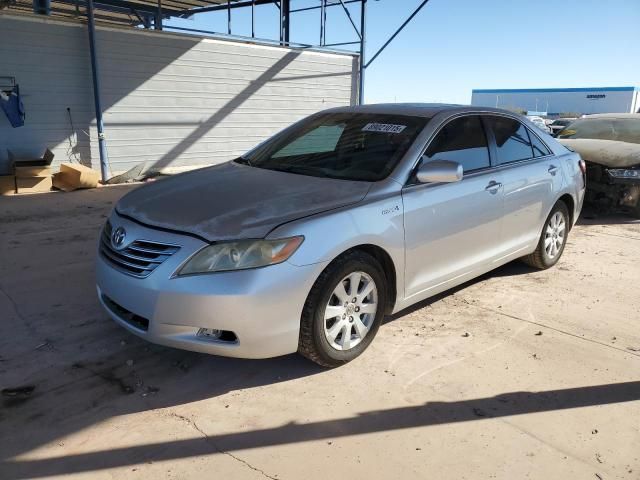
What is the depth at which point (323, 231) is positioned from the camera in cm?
321

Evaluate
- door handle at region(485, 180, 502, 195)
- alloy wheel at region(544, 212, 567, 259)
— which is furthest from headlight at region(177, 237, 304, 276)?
alloy wheel at region(544, 212, 567, 259)

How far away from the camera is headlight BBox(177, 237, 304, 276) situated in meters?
3.02

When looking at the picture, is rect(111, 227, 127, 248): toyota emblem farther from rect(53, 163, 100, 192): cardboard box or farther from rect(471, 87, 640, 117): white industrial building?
rect(471, 87, 640, 117): white industrial building

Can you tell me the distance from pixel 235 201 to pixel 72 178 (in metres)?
7.33

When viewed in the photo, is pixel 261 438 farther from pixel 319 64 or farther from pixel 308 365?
pixel 319 64

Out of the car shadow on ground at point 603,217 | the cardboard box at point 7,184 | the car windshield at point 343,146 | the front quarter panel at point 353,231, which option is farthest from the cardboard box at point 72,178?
the car shadow on ground at point 603,217

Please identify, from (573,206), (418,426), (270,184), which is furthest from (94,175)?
(418,426)

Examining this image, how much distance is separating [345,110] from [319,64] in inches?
414

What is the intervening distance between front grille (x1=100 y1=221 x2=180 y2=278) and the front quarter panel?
0.62m

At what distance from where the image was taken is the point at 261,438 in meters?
2.86

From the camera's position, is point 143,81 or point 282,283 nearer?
point 282,283

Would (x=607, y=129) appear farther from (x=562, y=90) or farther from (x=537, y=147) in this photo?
(x=562, y=90)

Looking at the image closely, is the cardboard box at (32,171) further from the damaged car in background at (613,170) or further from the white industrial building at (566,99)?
the white industrial building at (566,99)

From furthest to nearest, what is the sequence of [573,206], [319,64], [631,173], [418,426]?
[319,64]
[631,173]
[573,206]
[418,426]
